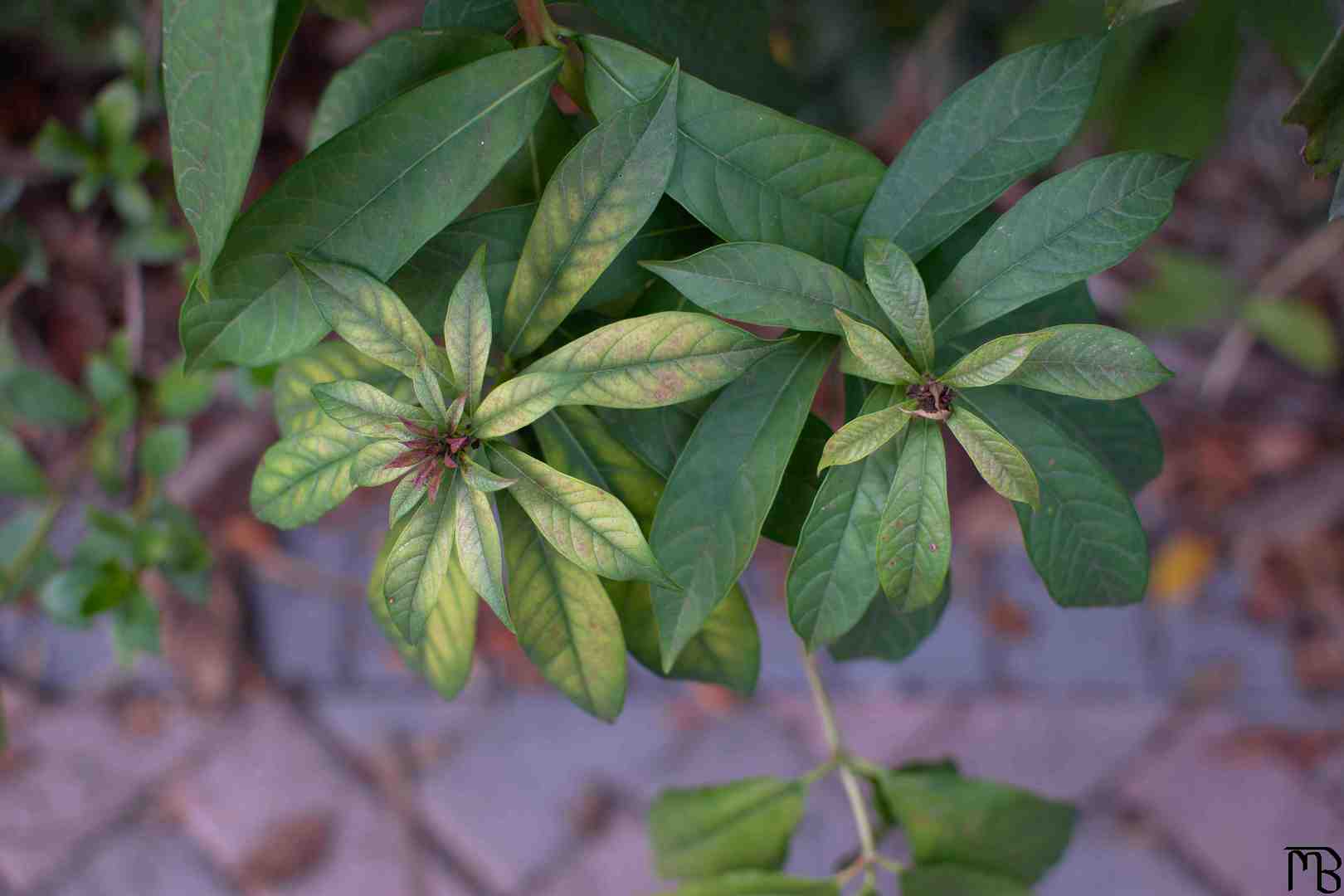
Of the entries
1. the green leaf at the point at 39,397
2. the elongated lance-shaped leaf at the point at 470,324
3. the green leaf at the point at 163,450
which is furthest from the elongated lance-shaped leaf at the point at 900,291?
the green leaf at the point at 39,397

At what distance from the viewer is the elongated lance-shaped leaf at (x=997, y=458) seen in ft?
2.43

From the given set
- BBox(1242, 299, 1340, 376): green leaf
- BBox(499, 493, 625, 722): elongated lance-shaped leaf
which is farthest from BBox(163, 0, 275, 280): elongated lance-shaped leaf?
BBox(1242, 299, 1340, 376): green leaf

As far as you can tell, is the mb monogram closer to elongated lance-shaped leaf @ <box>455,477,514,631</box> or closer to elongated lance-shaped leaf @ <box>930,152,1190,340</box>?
elongated lance-shaped leaf @ <box>930,152,1190,340</box>

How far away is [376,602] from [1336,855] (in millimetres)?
2088

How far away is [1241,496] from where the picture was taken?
2.56 meters

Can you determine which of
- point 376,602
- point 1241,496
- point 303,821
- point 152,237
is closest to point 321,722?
point 303,821

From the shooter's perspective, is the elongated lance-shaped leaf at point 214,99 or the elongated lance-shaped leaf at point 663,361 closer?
the elongated lance-shaped leaf at point 214,99

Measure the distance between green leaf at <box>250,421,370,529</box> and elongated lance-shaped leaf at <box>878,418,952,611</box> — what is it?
40cm

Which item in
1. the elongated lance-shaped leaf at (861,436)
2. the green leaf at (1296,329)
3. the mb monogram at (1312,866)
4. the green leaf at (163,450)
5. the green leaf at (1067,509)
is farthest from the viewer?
the green leaf at (1296,329)

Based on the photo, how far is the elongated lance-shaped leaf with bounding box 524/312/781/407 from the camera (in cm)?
76

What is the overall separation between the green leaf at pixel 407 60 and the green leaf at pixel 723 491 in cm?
35

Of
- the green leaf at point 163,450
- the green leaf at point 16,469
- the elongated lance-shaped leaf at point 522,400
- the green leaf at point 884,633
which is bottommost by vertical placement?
the elongated lance-shaped leaf at point 522,400

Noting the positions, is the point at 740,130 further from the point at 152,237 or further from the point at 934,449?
the point at 152,237

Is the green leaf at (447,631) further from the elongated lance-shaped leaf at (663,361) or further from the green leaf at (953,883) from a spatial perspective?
the green leaf at (953,883)
